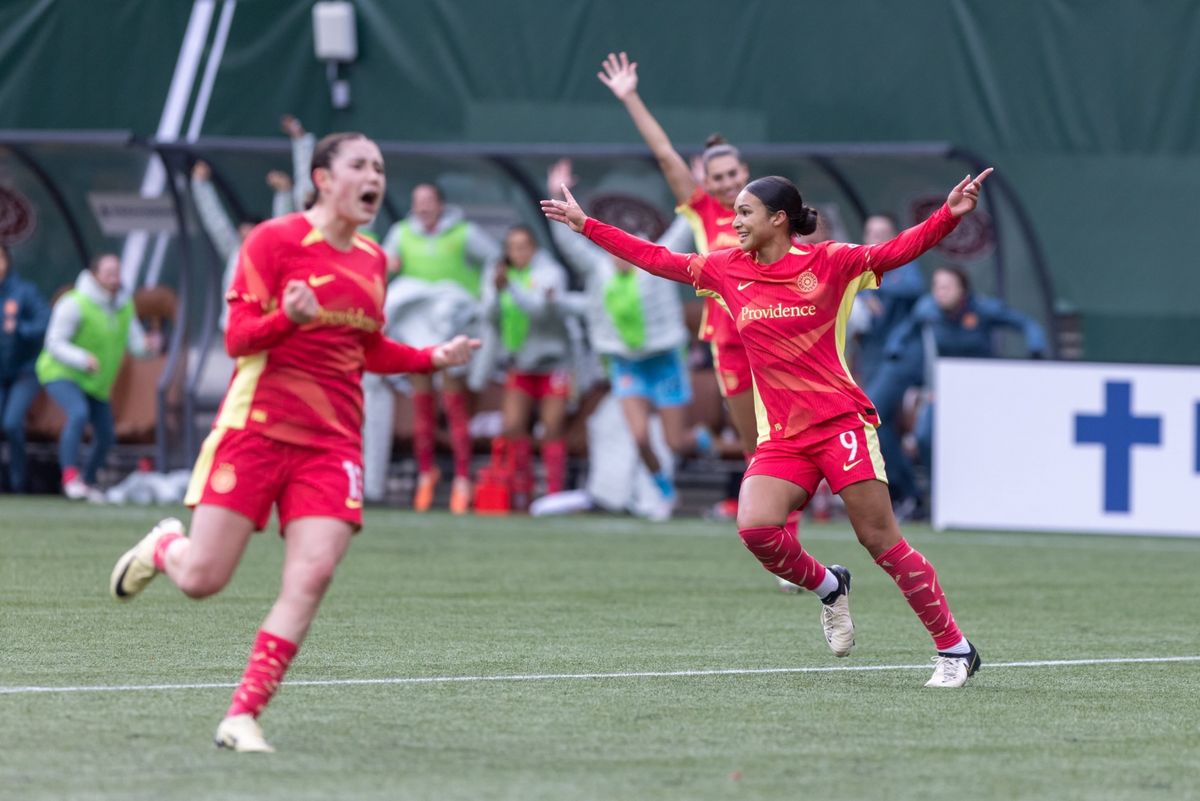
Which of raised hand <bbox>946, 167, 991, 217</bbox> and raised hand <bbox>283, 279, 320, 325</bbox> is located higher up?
raised hand <bbox>946, 167, 991, 217</bbox>

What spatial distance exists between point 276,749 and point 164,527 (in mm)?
1051

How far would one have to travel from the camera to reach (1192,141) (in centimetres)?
1984

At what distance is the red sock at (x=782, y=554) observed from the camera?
26.9 ft

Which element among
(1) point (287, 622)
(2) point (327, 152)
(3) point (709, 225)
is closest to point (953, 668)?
(1) point (287, 622)

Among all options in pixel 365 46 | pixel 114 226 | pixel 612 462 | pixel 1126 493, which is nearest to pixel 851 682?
pixel 1126 493

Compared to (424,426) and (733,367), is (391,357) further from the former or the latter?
(424,426)

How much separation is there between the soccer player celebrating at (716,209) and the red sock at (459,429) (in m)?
6.03

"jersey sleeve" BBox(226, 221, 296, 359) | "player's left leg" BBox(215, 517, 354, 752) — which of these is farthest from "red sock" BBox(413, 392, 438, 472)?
"player's left leg" BBox(215, 517, 354, 752)

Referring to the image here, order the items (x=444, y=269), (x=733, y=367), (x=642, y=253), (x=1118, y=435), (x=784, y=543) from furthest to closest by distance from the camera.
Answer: (x=444, y=269)
(x=1118, y=435)
(x=733, y=367)
(x=642, y=253)
(x=784, y=543)

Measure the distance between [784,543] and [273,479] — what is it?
247 cm

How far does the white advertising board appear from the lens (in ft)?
50.2

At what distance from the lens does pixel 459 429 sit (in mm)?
17375

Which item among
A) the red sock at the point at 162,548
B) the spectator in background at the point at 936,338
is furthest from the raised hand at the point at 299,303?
the spectator in background at the point at 936,338

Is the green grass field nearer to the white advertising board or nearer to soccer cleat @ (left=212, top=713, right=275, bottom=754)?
soccer cleat @ (left=212, top=713, right=275, bottom=754)
